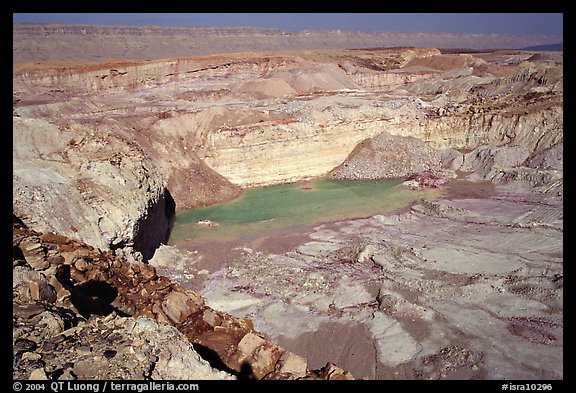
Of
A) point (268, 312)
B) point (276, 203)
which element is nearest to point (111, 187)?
point (268, 312)

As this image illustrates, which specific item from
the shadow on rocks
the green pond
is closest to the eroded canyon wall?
the green pond

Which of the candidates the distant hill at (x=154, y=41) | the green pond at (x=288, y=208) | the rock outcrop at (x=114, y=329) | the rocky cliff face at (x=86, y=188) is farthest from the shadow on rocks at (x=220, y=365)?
the distant hill at (x=154, y=41)

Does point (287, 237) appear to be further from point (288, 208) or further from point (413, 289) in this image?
point (413, 289)

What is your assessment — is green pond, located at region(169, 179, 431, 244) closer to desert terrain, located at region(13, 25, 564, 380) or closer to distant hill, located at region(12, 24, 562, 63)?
desert terrain, located at region(13, 25, 564, 380)

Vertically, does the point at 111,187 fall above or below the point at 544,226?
above

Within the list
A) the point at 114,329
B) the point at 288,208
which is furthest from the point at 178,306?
the point at 288,208
